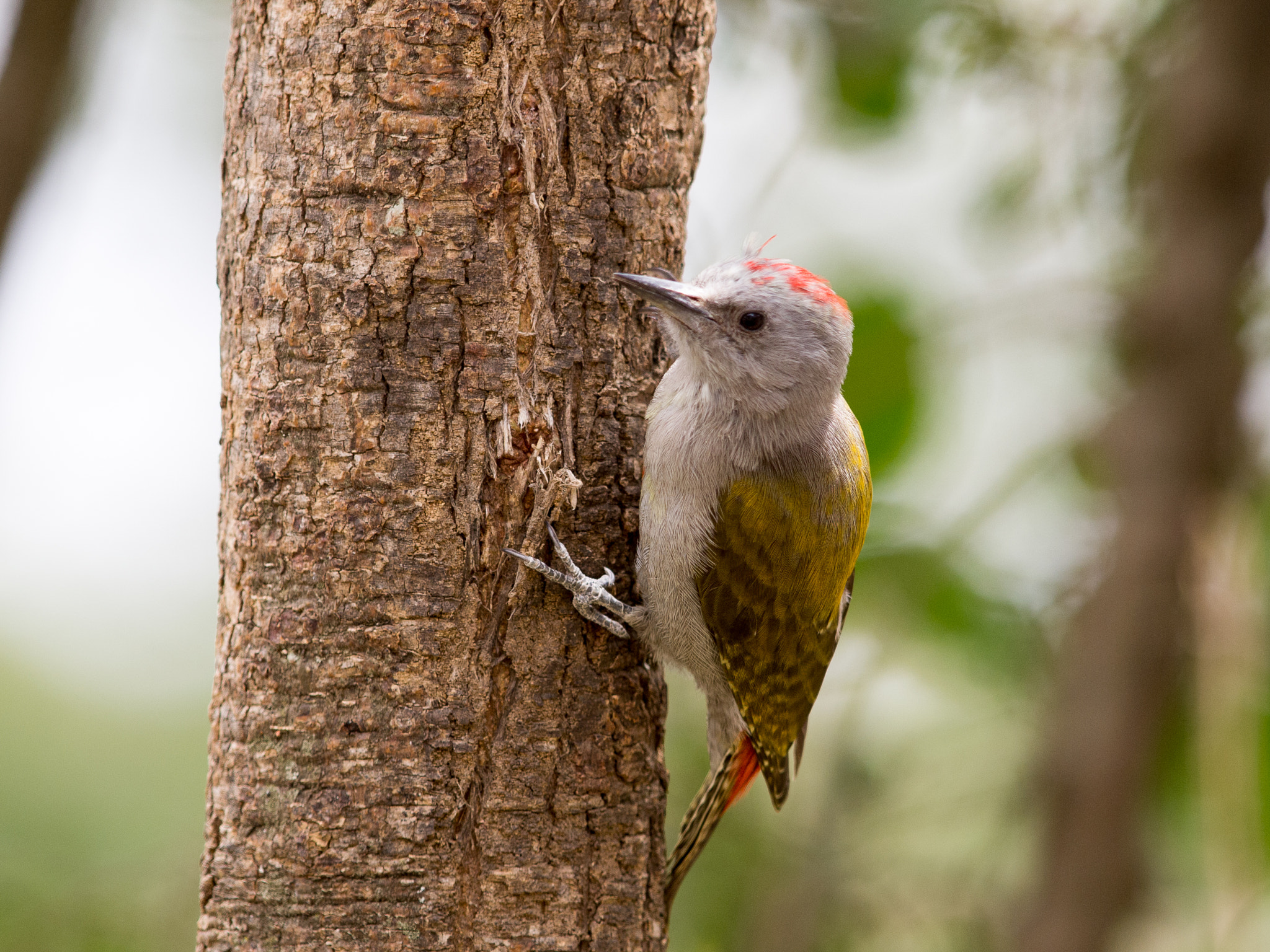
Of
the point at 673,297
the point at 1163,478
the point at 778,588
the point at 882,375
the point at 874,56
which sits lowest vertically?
the point at 778,588

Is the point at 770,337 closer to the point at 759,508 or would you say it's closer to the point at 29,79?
the point at 759,508

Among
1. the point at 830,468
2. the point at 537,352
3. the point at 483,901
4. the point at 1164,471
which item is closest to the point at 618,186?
the point at 537,352

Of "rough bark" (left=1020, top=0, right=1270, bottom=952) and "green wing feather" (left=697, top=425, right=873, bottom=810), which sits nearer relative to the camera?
"green wing feather" (left=697, top=425, right=873, bottom=810)

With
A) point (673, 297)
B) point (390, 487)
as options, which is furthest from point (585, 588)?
point (673, 297)

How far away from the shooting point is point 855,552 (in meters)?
3.13

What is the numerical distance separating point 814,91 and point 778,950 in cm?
288

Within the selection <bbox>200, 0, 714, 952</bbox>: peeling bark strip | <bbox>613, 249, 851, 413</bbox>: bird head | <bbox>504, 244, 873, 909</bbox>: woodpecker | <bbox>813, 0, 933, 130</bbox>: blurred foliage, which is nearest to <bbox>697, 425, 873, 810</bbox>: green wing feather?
<bbox>504, 244, 873, 909</bbox>: woodpecker

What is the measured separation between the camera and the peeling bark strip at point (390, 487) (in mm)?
2197

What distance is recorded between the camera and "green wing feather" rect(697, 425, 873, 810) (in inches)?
116

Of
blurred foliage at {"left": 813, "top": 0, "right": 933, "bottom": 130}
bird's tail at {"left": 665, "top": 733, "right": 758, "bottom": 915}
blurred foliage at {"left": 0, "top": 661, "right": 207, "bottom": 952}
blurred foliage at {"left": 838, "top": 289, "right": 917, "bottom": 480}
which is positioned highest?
blurred foliage at {"left": 813, "top": 0, "right": 933, "bottom": 130}

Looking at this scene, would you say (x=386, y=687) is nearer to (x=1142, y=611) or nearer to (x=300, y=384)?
(x=300, y=384)

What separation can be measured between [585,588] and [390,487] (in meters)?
0.46

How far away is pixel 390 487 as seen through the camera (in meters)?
2.23

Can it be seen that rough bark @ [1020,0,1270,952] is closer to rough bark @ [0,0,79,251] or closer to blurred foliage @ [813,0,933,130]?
blurred foliage @ [813,0,933,130]
